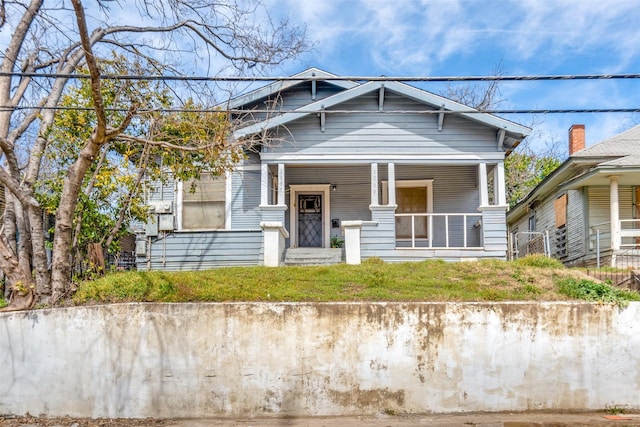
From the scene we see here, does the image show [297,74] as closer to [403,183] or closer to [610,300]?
[403,183]

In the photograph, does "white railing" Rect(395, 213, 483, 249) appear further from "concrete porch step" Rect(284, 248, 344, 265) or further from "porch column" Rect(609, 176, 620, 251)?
"porch column" Rect(609, 176, 620, 251)

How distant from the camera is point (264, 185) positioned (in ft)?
38.2

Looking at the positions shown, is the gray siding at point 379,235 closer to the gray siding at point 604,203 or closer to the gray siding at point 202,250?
the gray siding at point 202,250

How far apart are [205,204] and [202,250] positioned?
125cm

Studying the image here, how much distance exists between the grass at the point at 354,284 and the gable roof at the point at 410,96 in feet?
12.5

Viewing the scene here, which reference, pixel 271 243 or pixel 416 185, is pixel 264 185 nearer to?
pixel 271 243

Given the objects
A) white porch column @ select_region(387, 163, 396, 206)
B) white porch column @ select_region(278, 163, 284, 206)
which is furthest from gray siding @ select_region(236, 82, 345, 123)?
white porch column @ select_region(387, 163, 396, 206)

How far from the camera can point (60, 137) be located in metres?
8.92

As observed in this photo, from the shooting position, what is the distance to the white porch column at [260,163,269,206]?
38.2 ft

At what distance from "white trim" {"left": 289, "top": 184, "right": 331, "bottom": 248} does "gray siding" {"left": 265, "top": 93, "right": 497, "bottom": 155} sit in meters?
1.74

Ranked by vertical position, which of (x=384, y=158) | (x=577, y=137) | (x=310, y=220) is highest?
(x=577, y=137)

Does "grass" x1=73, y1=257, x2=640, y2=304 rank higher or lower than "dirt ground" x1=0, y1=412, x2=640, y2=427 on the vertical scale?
higher

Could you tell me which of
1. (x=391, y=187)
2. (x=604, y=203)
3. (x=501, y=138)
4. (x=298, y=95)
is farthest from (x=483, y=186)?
(x=298, y=95)

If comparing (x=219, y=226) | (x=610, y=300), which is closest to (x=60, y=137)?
(x=219, y=226)
